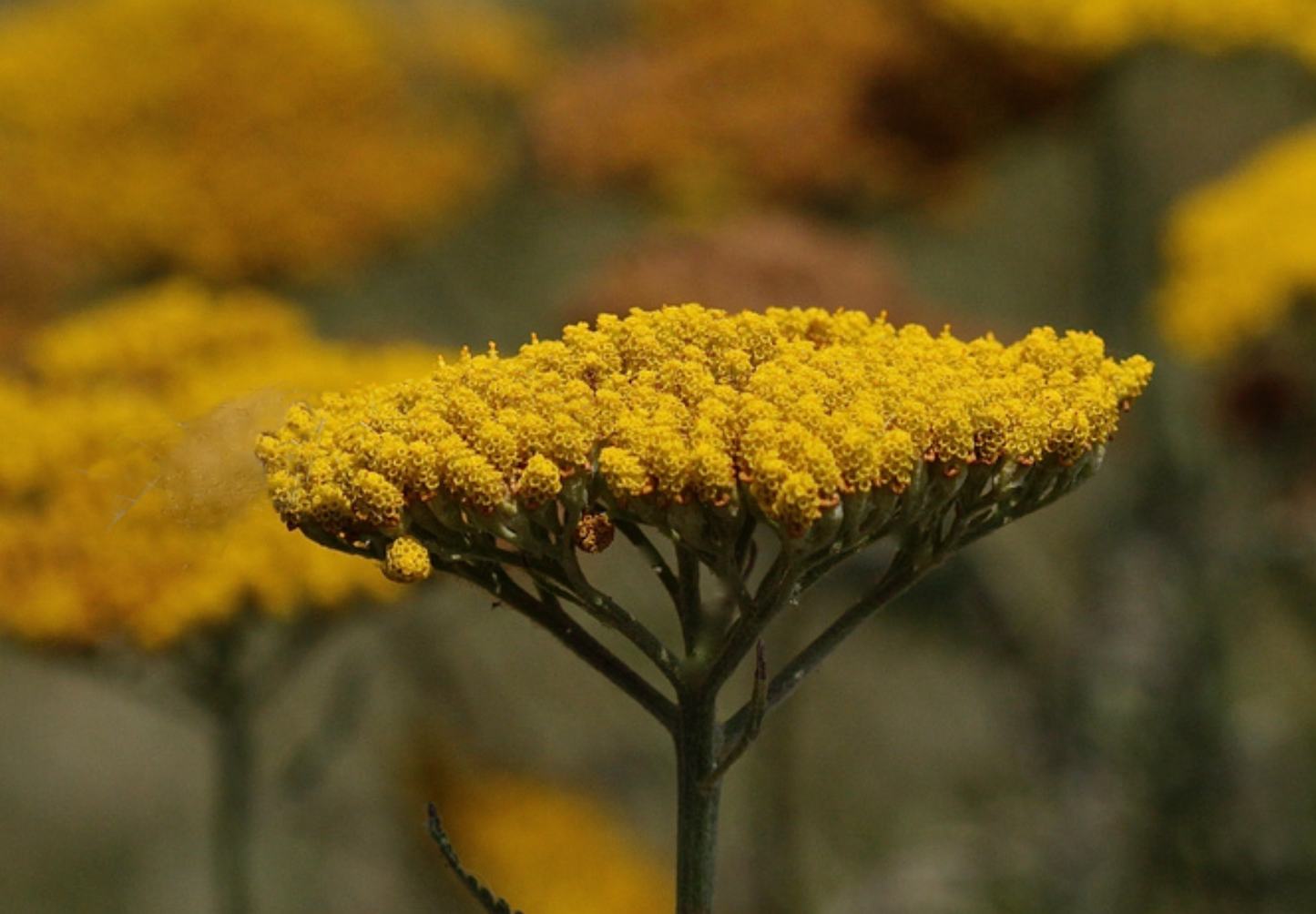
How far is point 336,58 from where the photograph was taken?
34.7ft

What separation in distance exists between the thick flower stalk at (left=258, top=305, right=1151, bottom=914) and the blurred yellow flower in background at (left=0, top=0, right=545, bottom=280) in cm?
687

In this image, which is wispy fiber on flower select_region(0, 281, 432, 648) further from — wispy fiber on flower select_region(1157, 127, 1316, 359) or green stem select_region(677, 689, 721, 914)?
wispy fiber on flower select_region(1157, 127, 1316, 359)

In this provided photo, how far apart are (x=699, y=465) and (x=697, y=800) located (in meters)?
0.60

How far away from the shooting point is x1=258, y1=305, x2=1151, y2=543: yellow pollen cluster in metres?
2.55

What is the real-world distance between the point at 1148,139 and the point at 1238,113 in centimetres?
248

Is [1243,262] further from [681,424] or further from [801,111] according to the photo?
[681,424]

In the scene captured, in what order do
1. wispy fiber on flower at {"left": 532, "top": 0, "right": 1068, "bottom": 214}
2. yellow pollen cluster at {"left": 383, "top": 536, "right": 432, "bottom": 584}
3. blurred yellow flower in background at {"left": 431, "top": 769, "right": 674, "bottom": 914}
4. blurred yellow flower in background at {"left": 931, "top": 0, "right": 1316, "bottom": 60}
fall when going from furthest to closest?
1. wispy fiber on flower at {"left": 532, "top": 0, "right": 1068, "bottom": 214}
2. blurred yellow flower in background at {"left": 931, "top": 0, "right": 1316, "bottom": 60}
3. blurred yellow flower in background at {"left": 431, "top": 769, "right": 674, "bottom": 914}
4. yellow pollen cluster at {"left": 383, "top": 536, "right": 432, "bottom": 584}

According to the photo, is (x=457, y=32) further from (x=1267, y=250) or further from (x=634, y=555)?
(x=1267, y=250)

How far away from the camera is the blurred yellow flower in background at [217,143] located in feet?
30.5

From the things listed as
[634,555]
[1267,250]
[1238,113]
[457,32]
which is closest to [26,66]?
[457,32]

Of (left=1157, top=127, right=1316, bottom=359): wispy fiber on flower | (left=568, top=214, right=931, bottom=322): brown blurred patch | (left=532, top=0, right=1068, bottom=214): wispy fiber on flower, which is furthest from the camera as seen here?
(left=532, top=0, right=1068, bottom=214): wispy fiber on flower

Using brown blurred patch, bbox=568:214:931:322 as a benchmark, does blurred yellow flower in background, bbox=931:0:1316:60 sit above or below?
above

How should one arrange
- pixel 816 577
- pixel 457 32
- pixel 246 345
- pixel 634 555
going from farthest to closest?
pixel 457 32 < pixel 634 555 < pixel 246 345 < pixel 816 577

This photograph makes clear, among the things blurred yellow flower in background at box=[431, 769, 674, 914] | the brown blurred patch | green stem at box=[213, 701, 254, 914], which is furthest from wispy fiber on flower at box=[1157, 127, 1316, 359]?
green stem at box=[213, 701, 254, 914]
